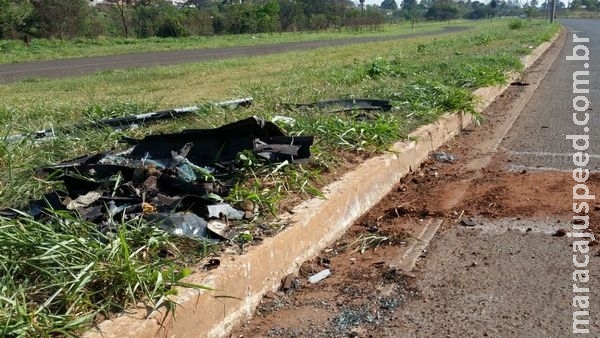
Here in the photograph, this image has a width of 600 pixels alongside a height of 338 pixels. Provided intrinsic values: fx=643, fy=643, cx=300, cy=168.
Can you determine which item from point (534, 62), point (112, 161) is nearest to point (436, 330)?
point (112, 161)

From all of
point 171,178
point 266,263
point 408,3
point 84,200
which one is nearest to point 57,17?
point 171,178

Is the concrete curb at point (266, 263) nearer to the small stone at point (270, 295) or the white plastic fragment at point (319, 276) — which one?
the small stone at point (270, 295)

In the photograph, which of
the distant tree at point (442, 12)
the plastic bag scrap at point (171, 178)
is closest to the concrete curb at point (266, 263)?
the plastic bag scrap at point (171, 178)

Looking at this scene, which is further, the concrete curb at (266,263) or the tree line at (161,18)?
the tree line at (161,18)

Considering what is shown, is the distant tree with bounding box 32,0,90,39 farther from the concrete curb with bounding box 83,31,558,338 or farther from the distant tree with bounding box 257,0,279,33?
the concrete curb with bounding box 83,31,558,338

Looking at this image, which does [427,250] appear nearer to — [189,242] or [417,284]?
[417,284]

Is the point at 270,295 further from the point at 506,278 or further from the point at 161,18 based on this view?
the point at 161,18

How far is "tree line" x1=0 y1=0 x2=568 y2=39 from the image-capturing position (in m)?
40.1

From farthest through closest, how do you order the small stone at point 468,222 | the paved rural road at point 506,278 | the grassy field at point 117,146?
the small stone at point 468,222
the paved rural road at point 506,278
the grassy field at point 117,146

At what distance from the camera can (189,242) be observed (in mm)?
3273

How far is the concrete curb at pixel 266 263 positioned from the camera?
2617 millimetres

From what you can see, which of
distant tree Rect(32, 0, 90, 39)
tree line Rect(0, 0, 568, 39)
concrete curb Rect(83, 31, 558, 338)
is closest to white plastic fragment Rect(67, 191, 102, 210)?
concrete curb Rect(83, 31, 558, 338)

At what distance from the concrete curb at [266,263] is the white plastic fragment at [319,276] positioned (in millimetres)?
122

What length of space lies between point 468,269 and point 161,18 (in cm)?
4860
